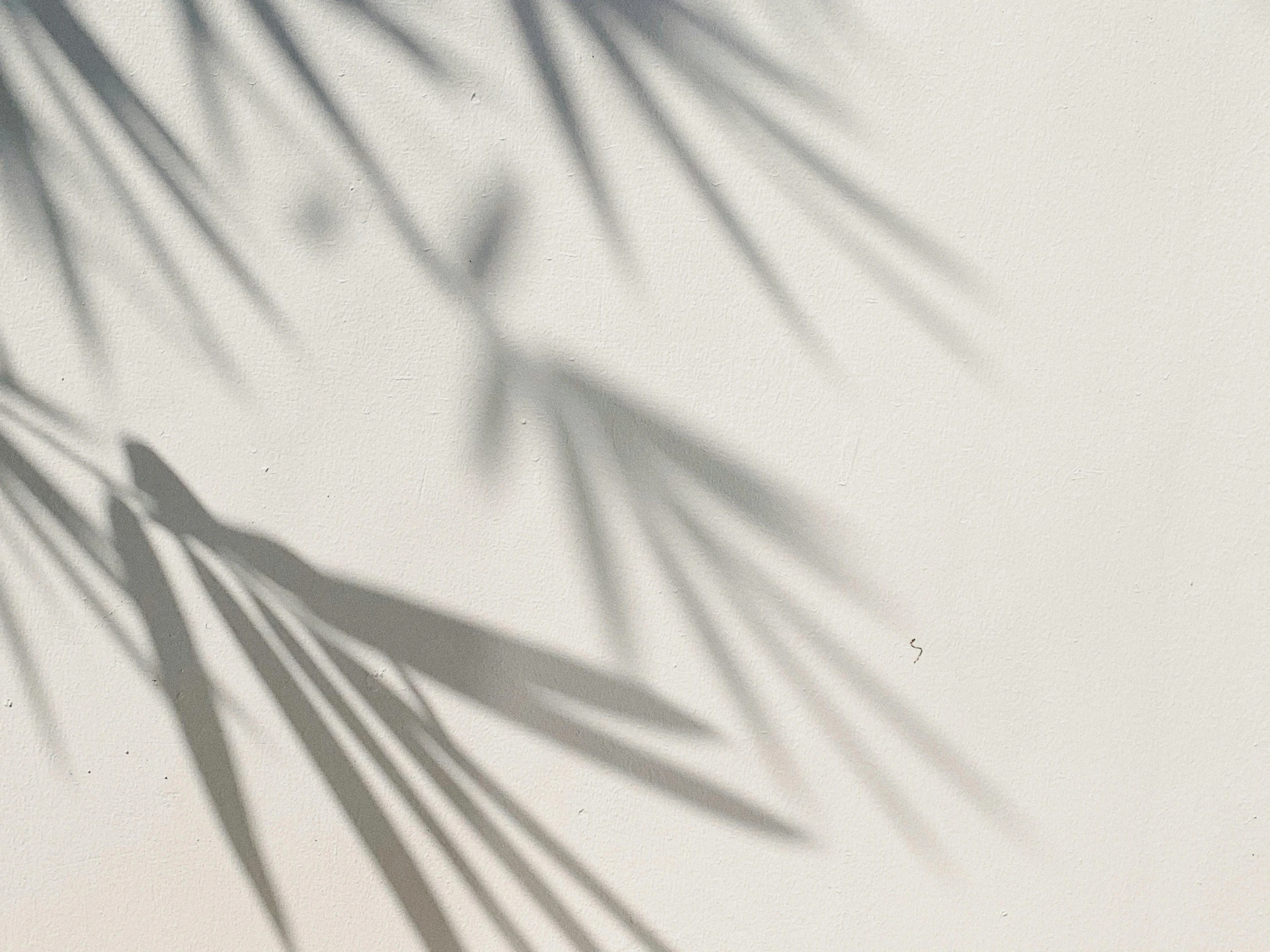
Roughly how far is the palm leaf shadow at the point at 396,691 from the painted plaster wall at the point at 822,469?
26 millimetres

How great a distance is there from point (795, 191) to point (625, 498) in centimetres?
45

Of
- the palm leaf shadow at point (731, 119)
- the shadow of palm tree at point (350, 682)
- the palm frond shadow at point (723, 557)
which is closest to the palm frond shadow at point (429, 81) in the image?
the palm leaf shadow at point (731, 119)

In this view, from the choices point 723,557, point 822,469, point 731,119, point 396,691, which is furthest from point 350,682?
point 731,119

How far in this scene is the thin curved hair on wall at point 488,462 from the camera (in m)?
1.29

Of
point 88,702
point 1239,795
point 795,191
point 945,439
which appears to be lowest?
point 88,702

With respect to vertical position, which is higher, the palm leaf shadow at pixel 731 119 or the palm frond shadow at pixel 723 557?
the palm leaf shadow at pixel 731 119

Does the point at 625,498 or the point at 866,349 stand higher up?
the point at 866,349

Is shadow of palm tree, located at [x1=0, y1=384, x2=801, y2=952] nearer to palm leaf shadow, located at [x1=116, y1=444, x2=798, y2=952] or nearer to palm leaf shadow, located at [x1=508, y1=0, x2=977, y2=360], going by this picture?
palm leaf shadow, located at [x1=116, y1=444, x2=798, y2=952]

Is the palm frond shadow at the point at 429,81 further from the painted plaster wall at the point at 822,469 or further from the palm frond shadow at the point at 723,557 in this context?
the palm frond shadow at the point at 723,557

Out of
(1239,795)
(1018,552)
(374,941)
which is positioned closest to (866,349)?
(1018,552)

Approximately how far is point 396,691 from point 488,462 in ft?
1.11

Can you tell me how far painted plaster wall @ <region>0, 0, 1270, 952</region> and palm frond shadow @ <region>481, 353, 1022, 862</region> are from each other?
19 mm

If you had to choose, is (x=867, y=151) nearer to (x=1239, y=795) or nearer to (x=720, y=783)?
(x=720, y=783)

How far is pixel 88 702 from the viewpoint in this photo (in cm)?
138
